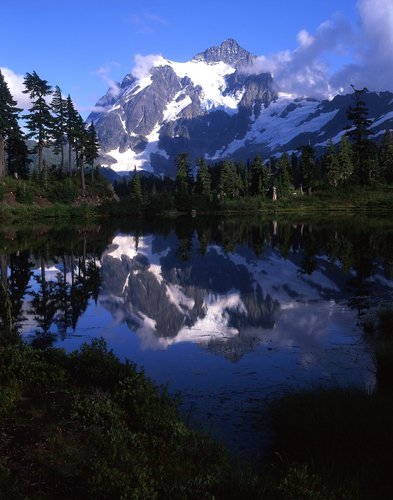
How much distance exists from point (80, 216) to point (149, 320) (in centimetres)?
7711

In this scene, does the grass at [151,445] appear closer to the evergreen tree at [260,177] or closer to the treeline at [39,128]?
the treeline at [39,128]

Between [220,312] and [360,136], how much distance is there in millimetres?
93554

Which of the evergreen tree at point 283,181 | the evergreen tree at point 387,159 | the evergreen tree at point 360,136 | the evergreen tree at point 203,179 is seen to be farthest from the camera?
the evergreen tree at point 203,179

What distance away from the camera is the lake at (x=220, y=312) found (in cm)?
1218

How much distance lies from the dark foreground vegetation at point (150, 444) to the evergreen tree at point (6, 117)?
80937mm

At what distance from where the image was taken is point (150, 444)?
25.7 ft

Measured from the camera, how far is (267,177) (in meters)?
130

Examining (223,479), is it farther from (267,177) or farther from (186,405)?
(267,177)

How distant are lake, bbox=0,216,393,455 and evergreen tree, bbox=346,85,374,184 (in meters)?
62.2

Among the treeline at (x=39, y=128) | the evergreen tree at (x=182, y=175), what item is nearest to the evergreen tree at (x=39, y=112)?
the treeline at (x=39, y=128)

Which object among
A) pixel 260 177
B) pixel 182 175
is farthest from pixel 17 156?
pixel 260 177

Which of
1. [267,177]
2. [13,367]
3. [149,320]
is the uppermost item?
[267,177]

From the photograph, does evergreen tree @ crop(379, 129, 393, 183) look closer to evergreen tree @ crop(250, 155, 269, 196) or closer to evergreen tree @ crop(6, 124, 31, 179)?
evergreen tree @ crop(250, 155, 269, 196)

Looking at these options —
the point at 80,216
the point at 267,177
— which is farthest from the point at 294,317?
the point at 267,177
